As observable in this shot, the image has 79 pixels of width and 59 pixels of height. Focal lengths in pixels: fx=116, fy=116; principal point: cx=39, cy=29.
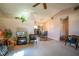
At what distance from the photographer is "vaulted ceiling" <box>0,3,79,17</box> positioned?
7.50ft

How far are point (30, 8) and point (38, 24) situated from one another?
37 cm

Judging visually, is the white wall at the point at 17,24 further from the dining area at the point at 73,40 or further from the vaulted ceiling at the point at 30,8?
the dining area at the point at 73,40

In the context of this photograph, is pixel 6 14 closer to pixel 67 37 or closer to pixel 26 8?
pixel 26 8

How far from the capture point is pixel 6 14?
92.6 inches

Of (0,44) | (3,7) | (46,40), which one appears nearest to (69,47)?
(46,40)

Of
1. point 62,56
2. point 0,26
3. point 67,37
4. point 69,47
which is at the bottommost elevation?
point 62,56

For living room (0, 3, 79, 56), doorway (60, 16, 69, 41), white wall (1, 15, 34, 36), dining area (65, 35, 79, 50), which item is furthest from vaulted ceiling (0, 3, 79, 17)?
dining area (65, 35, 79, 50)

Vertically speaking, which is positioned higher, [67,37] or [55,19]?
[55,19]

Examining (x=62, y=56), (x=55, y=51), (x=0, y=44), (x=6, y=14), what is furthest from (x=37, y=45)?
(x=6, y=14)

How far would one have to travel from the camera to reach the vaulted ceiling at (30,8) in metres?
2.29

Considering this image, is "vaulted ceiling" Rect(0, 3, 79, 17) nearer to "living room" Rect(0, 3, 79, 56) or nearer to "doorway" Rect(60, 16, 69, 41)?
"living room" Rect(0, 3, 79, 56)

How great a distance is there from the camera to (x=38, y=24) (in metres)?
2.42

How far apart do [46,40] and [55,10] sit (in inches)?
25.8

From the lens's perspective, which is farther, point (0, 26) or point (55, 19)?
point (55, 19)
